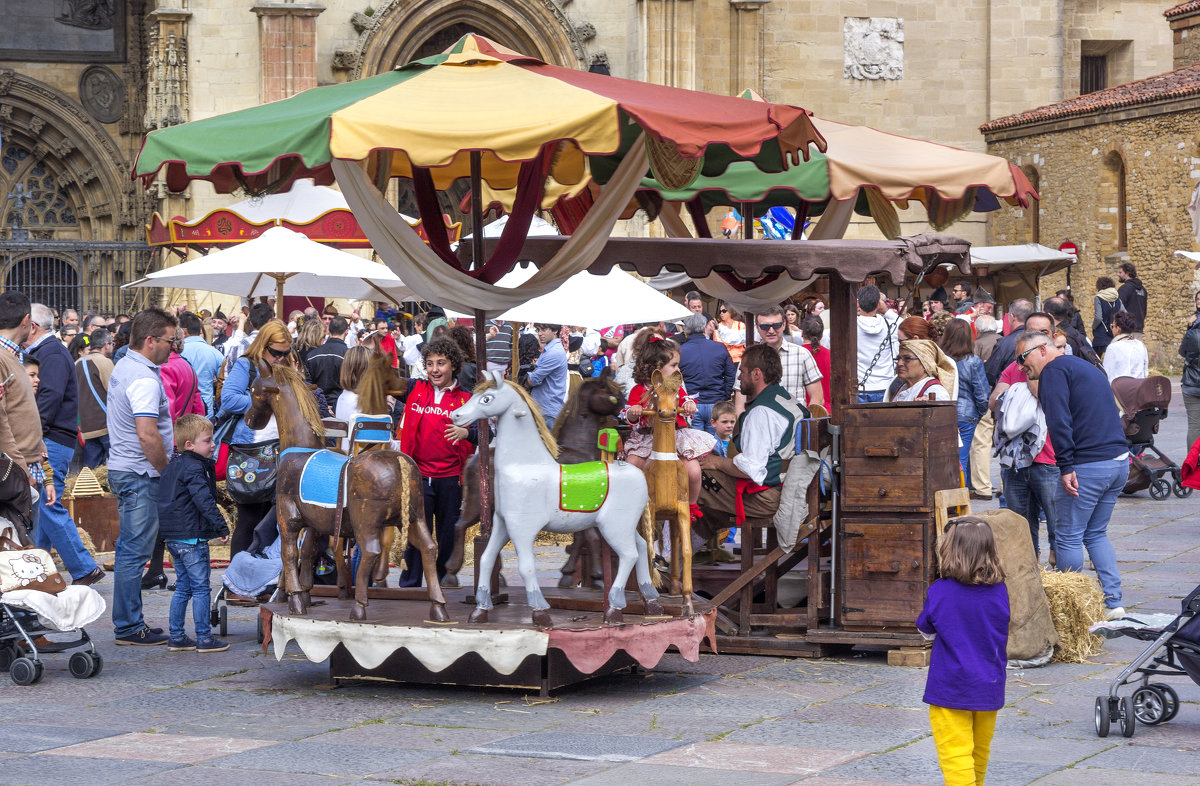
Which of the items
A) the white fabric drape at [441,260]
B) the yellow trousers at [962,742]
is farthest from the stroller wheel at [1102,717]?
the white fabric drape at [441,260]

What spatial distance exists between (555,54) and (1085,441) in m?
19.8

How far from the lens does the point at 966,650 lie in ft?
19.1

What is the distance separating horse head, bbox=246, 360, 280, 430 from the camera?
895cm

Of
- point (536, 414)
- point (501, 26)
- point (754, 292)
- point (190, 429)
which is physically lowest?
point (190, 429)

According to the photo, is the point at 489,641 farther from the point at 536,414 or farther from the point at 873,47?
the point at 873,47

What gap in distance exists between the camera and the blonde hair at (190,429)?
926 cm

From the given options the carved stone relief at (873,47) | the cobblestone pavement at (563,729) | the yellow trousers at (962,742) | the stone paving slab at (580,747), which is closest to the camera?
the yellow trousers at (962,742)

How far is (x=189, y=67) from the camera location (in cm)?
2634

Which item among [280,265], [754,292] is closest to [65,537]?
[280,265]

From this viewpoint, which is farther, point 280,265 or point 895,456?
point 280,265

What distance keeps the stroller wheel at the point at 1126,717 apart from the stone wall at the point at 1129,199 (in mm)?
21860

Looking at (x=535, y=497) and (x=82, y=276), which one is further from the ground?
(x=82, y=276)

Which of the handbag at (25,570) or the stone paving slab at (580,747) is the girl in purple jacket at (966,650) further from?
the handbag at (25,570)

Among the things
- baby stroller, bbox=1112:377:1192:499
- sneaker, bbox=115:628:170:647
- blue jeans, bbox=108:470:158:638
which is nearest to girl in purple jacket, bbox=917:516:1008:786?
blue jeans, bbox=108:470:158:638
